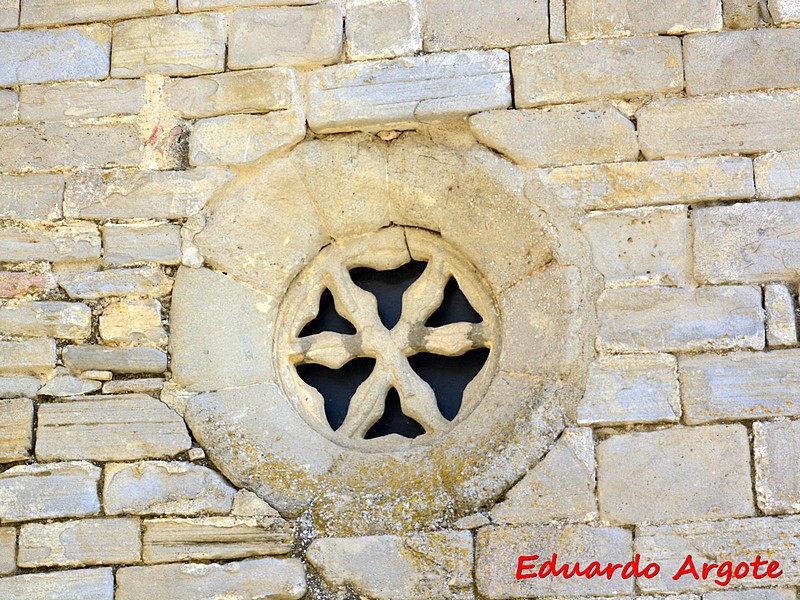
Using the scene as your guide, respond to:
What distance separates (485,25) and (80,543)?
2321 millimetres

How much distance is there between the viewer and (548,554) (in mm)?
3340

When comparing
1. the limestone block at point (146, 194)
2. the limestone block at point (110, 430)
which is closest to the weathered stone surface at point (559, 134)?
the limestone block at point (146, 194)

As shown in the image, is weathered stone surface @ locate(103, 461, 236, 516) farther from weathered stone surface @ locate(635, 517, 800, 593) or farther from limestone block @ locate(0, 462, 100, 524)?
weathered stone surface @ locate(635, 517, 800, 593)

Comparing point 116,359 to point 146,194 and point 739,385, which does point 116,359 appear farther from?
point 739,385

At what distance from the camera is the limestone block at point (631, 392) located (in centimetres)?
345

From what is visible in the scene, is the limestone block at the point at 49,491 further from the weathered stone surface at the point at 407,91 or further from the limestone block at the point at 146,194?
the weathered stone surface at the point at 407,91

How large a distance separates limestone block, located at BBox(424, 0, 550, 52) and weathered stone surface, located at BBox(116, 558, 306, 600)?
1936mm

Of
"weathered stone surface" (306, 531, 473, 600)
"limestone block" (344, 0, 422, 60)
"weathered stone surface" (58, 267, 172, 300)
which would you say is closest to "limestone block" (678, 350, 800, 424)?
"weathered stone surface" (306, 531, 473, 600)

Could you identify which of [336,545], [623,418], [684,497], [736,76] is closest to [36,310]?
[336,545]

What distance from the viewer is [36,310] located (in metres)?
3.76

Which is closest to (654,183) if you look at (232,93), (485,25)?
(485,25)

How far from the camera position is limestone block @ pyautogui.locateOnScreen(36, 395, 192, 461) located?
3600mm

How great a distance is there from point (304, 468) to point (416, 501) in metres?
0.41

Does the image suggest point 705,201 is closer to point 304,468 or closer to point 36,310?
point 304,468
